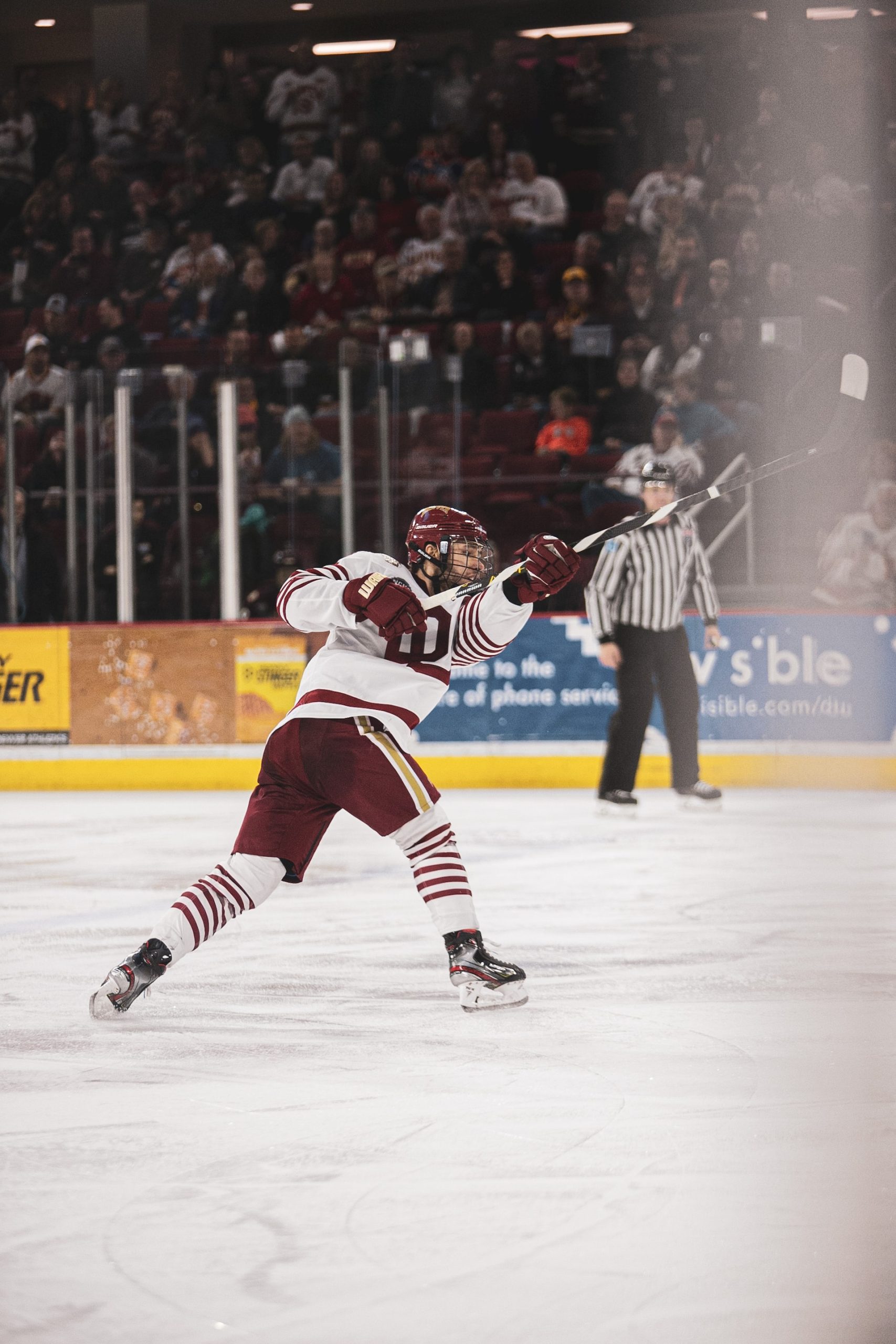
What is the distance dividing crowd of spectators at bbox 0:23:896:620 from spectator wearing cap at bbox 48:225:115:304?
0.02 meters

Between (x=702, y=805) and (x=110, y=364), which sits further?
(x=110, y=364)

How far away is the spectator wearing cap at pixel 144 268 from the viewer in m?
11.7

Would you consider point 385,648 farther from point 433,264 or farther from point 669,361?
point 433,264

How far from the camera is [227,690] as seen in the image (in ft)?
28.6

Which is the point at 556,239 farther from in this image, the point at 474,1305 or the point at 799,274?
the point at 474,1305

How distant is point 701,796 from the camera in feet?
24.0

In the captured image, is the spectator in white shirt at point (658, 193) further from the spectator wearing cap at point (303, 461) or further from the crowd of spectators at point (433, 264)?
the spectator wearing cap at point (303, 461)

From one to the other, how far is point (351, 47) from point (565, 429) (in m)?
6.24

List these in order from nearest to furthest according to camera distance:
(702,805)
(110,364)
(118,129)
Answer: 1. (702,805)
2. (110,364)
3. (118,129)

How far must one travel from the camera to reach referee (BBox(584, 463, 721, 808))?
716cm

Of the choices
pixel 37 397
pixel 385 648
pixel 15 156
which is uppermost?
pixel 15 156

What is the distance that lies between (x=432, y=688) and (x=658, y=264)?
722 centimetres

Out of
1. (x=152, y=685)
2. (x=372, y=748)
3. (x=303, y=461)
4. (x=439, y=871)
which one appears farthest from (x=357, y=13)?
(x=439, y=871)

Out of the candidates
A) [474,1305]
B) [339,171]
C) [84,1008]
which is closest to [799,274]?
[339,171]
